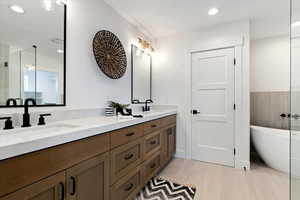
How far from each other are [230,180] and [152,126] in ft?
4.44

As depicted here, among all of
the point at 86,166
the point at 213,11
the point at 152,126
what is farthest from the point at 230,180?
the point at 213,11

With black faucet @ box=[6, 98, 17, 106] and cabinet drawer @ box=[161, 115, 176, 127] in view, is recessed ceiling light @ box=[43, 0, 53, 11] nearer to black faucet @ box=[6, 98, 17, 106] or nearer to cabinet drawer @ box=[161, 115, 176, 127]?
black faucet @ box=[6, 98, 17, 106]

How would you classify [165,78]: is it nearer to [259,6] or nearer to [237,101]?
[237,101]

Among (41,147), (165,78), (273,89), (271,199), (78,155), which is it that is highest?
(165,78)

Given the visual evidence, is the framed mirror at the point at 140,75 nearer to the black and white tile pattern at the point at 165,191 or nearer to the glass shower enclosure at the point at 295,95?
the black and white tile pattern at the point at 165,191

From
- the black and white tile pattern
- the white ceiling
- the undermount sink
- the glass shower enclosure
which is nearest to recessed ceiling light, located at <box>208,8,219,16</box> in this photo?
the white ceiling

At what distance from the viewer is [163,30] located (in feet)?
9.41

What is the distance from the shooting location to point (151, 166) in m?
1.96

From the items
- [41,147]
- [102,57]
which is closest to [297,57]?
[102,57]

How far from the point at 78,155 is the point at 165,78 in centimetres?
239

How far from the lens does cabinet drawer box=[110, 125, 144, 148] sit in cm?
129

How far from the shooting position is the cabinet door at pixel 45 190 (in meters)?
0.71

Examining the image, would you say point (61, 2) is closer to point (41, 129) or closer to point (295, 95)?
point (41, 129)

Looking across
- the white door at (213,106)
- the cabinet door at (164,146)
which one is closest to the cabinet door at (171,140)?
the cabinet door at (164,146)
